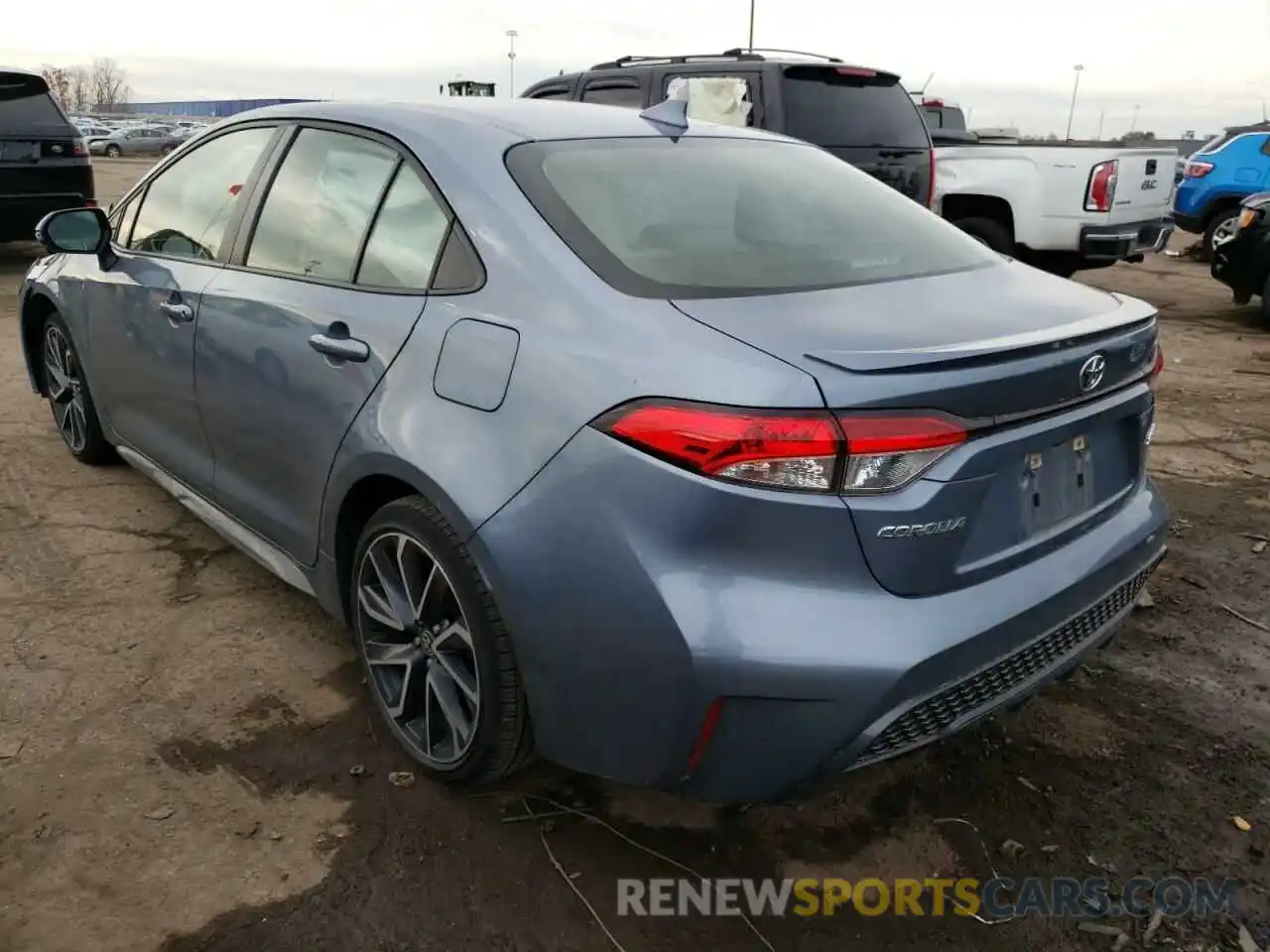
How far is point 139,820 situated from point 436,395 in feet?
4.09

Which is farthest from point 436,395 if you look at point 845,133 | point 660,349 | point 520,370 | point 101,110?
point 101,110

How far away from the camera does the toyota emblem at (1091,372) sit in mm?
2178

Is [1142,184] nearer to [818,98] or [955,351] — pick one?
[818,98]

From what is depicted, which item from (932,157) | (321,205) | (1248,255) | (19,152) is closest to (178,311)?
(321,205)

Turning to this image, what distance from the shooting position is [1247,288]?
8.99 meters

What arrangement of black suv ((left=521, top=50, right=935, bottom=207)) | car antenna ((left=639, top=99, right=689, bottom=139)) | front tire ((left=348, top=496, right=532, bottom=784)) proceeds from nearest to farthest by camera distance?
front tire ((left=348, top=496, right=532, bottom=784)), car antenna ((left=639, top=99, right=689, bottom=139)), black suv ((left=521, top=50, right=935, bottom=207))

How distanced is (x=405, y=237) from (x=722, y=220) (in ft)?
2.60

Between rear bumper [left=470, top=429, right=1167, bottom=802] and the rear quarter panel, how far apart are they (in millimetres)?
99

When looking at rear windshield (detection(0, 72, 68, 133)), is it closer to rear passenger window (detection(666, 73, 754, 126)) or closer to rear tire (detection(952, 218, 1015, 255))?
rear passenger window (detection(666, 73, 754, 126))

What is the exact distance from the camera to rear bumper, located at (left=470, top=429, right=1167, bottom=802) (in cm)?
190

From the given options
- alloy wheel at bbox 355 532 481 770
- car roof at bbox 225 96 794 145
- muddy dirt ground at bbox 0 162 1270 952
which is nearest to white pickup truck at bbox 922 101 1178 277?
muddy dirt ground at bbox 0 162 1270 952

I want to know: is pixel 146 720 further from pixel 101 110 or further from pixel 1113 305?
pixel 101 110

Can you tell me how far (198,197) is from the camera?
11.7 ft

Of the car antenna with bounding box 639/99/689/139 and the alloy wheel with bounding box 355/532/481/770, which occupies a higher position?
the car antenna with bounding box 639/99/689/139
